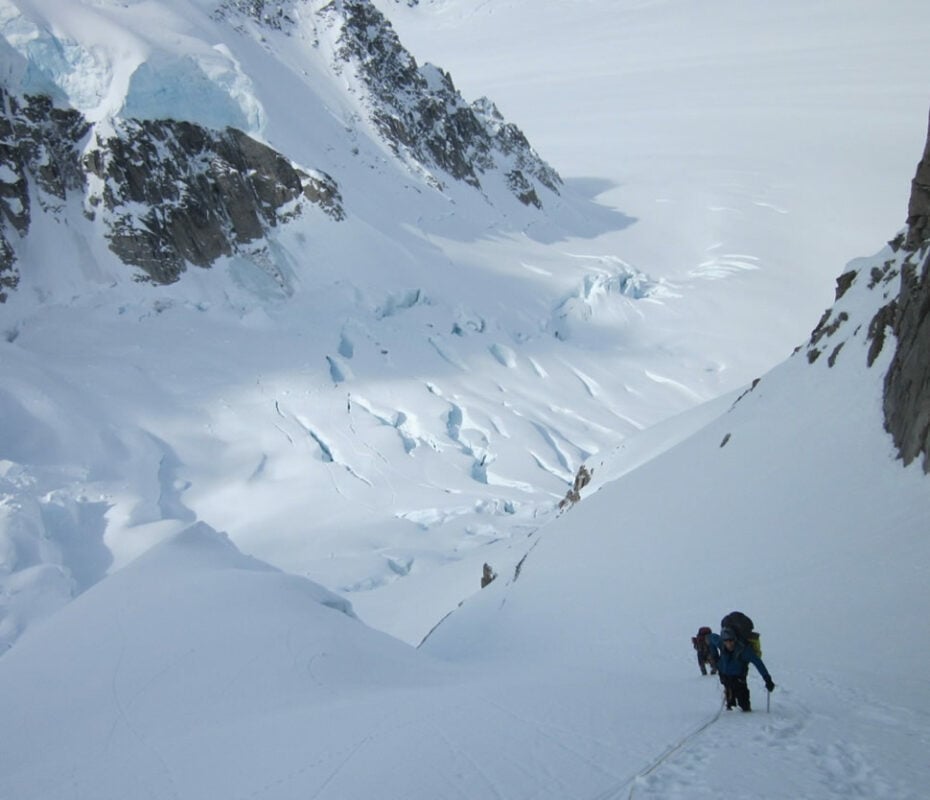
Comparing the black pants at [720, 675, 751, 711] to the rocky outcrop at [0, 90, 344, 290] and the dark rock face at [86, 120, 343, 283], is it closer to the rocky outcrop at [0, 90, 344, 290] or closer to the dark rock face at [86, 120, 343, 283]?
the rocky outcrop at [0, 90, 344, 290]

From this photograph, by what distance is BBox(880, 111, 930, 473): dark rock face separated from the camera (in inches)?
437

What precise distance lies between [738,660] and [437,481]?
2585cm

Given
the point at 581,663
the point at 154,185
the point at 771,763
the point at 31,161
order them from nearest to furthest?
1. the point at 771,763
2. the point at 581,663
3. the point at 31,161
4. the point at 154,185

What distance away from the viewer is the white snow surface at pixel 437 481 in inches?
251

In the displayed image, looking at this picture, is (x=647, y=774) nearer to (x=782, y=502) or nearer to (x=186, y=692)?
(x=186, y=692)

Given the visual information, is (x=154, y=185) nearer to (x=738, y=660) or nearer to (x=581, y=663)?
(x=581, y=663)

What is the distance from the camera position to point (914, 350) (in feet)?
38.1

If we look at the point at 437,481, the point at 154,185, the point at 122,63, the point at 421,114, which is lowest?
the point at 437,481

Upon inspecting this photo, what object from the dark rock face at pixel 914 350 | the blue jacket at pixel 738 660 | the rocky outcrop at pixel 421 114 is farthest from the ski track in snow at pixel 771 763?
the rocky outcrop at pixel 421 114

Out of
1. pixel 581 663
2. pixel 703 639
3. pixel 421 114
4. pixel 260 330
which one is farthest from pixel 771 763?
pixel 421 114

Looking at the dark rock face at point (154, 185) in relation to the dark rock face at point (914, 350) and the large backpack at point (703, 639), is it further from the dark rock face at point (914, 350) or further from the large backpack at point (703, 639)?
the large backpack at point (703, 639)

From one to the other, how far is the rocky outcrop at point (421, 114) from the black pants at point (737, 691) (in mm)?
49509

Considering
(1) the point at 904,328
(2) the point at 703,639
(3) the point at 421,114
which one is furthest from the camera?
(3) the point at 421,114

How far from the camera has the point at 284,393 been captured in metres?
35.1
